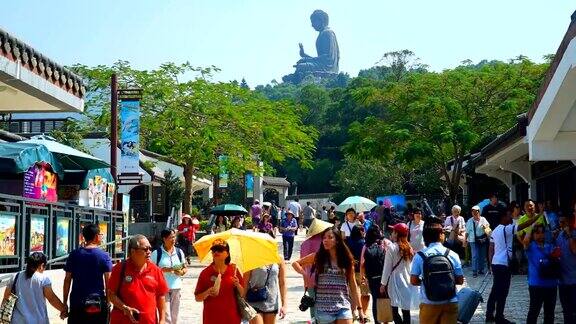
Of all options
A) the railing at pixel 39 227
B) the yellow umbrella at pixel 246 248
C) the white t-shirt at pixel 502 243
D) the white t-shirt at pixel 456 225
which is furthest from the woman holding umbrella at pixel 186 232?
the yellow umbrella at pixel 246 248

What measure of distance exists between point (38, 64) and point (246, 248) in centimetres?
623

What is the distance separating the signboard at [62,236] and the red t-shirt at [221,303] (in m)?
6.68

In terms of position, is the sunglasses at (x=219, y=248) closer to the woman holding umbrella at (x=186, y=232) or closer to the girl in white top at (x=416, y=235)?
the girl in white top at (x=416, y=235)

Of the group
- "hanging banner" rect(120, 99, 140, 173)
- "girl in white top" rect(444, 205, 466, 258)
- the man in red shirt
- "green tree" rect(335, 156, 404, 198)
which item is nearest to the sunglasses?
the man in red shirt

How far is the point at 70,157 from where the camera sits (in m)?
17.3

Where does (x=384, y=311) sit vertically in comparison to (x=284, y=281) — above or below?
below

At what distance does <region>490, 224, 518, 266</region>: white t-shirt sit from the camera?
43.1 ft

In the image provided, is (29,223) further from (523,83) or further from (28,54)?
(523,83)

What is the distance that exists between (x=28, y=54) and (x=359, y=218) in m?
9.39

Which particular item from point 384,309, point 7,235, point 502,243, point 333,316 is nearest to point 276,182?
point 502,243

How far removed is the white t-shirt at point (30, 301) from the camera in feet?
31.4

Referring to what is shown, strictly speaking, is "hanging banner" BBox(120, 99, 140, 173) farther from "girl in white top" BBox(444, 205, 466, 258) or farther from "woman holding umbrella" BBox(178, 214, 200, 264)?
"girl in white top" BBox(444, 205, 466, 258)

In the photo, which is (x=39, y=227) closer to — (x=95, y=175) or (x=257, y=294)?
(x=95, y=175)

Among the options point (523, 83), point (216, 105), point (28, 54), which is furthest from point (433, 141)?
point (28, 54)
